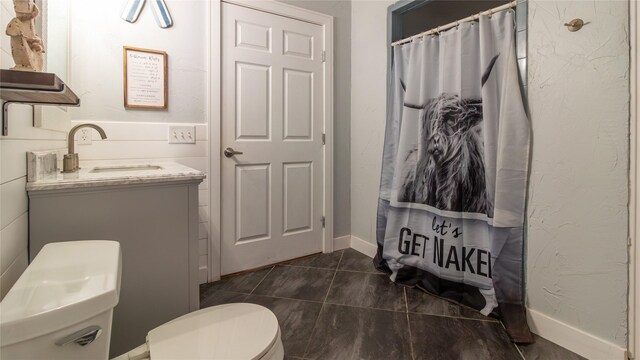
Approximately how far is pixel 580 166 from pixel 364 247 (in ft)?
5.29

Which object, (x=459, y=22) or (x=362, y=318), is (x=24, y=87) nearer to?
(x=362, y=318)

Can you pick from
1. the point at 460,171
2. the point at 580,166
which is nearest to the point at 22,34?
the point at 460,171

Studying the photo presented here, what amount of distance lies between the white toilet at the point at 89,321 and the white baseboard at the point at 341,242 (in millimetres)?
1697

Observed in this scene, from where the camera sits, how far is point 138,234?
1088 millimetres

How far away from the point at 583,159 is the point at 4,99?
6.75 feet

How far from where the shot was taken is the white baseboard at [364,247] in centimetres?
246

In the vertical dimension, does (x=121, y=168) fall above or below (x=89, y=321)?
above

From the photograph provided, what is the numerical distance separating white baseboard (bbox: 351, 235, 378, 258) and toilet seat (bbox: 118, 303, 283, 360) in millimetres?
1637

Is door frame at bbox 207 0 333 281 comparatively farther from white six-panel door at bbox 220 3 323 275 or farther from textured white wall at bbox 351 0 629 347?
textured white wall at bbox 351 0 629 347

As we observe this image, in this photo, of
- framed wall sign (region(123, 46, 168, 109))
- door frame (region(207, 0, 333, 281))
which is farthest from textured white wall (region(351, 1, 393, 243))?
framed wall sign (region(123, 46, 168, 109))

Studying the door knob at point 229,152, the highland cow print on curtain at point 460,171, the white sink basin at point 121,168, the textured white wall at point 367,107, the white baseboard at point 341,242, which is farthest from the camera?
the white baseboard at point 341,242

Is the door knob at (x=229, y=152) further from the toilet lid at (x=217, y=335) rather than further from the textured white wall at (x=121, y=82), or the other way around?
the toilet lid at (x=217, y=335)

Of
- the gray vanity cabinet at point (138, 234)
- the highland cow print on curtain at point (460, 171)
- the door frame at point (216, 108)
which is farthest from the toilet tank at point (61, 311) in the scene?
the highland cow print on curtain at point (460, 171)

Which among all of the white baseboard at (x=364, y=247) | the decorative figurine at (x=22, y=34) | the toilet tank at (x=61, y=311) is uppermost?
the decorative figurine at (x=22, y=34)
